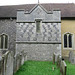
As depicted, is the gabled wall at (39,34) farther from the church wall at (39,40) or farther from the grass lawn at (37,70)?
the grass lawn at (37,70)

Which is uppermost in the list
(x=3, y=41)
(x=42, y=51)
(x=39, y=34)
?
(x=39, y=34)

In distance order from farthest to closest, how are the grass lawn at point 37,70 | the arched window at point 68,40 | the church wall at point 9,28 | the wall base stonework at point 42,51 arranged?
the church wall at point 9,28
the arched window at point 68,40
the wall base stonework at point 42,51
the grass lawn at point 37,70

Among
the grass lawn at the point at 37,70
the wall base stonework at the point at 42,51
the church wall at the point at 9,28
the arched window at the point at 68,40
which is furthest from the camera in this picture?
the church wall at the point at 9,28

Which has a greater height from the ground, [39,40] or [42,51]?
[39,40]

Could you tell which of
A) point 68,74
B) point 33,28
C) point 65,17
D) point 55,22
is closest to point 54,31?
point 55,22

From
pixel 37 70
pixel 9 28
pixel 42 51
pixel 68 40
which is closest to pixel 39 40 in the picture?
pixel 42 51

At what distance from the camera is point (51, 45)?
13172mm

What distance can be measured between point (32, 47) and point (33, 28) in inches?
74.4

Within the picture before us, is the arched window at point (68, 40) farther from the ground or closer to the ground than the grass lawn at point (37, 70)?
farther from the ground

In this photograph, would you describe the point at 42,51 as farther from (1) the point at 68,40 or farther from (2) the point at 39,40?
(1) the point at 68,40

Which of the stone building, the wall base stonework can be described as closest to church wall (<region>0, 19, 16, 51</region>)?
the stone building

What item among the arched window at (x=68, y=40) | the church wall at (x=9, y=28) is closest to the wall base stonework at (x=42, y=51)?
the arched window at (x=68, y=40)

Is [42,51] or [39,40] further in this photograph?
[39,40]

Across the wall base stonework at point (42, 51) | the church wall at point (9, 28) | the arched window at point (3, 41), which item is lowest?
the wall base stonework at point (42, 51)
